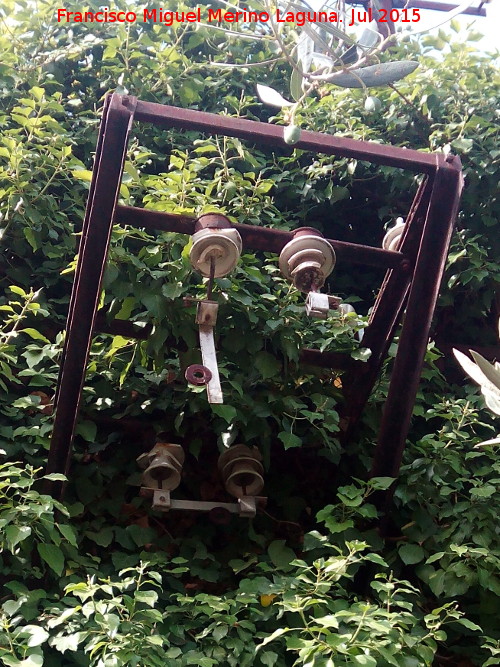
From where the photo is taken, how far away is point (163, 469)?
10.5ft

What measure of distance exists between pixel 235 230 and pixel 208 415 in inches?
36.0

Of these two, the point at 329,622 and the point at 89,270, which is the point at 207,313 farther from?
the point at 329,622

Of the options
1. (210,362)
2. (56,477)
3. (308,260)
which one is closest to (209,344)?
(210,362)

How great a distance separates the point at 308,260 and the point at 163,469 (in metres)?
0.93

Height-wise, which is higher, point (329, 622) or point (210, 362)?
point (210, 362)

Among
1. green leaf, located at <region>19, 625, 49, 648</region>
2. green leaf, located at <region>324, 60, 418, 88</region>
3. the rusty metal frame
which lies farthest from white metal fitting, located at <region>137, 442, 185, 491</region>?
green leaf, located at <region>324, 60, 418, 88</region>

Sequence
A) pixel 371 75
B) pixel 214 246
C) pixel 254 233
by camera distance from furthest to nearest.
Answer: pixel 254 233 → pixel 214 246 → pixel 371 75

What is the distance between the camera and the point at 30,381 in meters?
3.42

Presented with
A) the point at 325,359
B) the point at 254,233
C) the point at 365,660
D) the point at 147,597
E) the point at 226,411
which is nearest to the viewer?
the point at 365,660

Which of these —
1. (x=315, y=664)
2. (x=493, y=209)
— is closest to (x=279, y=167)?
(x=493, y=209)

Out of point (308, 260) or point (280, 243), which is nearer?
point (308, 260)

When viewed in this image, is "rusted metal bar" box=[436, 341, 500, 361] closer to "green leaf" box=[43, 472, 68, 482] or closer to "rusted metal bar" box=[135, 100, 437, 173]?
"rusted metal bar" box=[135, 100, 437, 173]

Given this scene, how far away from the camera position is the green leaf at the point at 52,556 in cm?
278

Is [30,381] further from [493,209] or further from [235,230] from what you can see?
[493,209]
